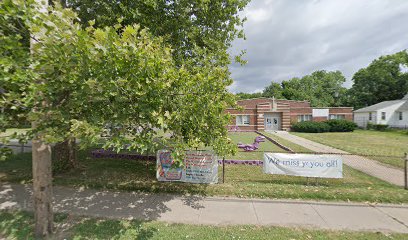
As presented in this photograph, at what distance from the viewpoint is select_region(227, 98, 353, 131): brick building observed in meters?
29.7

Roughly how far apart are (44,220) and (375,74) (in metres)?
58.4

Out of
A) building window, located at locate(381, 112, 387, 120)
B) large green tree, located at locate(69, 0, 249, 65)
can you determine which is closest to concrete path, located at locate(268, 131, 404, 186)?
large green tree, located at locate(69, 0, 249, 65)

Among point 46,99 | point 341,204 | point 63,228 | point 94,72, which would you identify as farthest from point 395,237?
point 46,99

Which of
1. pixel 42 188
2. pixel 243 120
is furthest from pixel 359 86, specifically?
pixel 42 188

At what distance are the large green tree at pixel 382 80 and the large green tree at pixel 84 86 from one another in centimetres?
5613

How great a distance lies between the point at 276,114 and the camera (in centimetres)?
3006

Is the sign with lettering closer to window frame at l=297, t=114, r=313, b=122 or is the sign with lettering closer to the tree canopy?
the tree canopy

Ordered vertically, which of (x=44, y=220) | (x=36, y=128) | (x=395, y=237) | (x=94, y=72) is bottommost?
(x=395, y=237)

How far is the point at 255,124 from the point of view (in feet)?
98.5

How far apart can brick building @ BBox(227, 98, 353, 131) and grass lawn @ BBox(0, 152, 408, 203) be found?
2126cm

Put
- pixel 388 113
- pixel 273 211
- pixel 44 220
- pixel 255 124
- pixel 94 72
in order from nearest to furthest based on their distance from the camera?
1. pixel 94 72
2. pixel 44 220
3. pixel 273 211
4. pixel 255 124
5. pixel 388 113

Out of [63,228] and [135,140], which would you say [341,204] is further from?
[63,228]

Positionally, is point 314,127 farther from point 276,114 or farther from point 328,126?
point 276,114

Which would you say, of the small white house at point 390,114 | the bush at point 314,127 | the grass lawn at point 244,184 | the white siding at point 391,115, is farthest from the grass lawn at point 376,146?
the white siding at point 391,115
